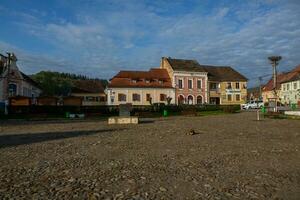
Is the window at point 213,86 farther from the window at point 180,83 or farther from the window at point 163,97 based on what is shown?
the window at point 163,97

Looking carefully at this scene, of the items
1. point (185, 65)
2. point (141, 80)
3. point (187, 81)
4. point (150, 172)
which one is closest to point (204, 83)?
point (187, 81)

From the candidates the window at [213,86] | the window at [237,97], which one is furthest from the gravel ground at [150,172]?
the window at [237,97]

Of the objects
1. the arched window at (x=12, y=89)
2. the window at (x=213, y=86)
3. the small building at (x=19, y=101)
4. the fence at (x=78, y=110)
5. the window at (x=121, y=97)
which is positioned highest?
the window at (x=213, y=86)

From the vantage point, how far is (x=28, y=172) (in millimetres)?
8516

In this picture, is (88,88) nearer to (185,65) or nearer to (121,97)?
(121,97)

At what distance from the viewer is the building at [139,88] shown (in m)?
63.2

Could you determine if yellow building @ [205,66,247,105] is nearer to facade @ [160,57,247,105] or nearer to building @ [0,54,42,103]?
facade @ [160,57,247,105]

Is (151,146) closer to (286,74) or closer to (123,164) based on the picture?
(123,164)

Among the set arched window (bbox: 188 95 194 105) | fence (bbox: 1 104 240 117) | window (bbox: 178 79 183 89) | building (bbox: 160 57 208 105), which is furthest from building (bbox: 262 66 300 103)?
fence (bbox: 1 104 240 117)

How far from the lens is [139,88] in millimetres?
64750

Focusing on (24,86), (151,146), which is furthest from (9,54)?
(151,146)

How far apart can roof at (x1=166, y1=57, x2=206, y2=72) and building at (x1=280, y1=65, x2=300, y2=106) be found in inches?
902

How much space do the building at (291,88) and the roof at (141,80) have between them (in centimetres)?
3106

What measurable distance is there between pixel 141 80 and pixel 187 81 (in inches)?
379
